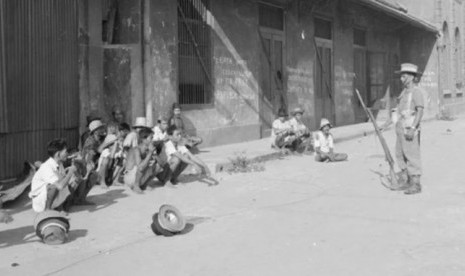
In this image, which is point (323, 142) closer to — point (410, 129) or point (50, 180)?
point (410, 129)

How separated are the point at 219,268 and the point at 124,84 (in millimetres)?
6622

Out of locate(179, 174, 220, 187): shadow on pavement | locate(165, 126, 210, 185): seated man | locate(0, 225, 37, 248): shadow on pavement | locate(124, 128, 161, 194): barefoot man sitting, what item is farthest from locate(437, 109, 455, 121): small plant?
locate(0, 225, 37, 248): shadow on pavement

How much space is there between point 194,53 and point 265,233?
7.46m

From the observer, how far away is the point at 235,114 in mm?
14352

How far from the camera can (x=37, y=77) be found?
832cm

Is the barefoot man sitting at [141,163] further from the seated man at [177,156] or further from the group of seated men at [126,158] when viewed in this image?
the seated man at [177,156]

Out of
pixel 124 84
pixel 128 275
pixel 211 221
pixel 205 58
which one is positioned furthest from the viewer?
pixel 205 58

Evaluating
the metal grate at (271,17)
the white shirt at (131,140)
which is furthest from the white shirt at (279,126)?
the white shirt at (131,140)

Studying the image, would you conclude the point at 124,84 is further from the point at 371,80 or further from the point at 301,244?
the point at 371,80

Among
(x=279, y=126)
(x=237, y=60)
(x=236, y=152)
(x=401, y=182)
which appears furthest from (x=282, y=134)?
(x=401, y=182)

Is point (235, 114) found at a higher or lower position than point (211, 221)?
higher

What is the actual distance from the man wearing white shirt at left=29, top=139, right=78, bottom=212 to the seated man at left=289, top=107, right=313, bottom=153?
7162 mm

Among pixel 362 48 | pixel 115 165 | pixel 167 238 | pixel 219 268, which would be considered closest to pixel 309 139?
pixel 115 165

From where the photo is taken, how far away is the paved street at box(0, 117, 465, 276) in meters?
4.88
